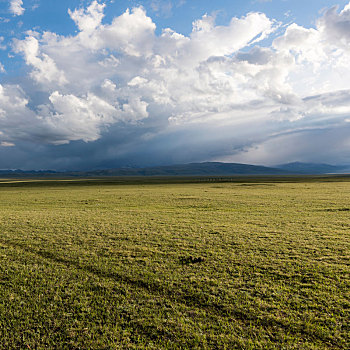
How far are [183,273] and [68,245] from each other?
7241 mm

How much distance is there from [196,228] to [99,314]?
34.3 ft

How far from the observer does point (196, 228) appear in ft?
52.6

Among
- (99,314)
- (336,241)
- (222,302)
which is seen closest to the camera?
(99,314)

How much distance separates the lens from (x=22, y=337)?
549 cm

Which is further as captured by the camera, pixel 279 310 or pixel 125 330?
pixel 279 310

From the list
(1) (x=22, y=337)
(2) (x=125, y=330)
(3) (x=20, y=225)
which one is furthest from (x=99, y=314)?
(3) (x=20, y=225)

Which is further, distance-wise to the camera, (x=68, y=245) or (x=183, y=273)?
(x=68, y=245)

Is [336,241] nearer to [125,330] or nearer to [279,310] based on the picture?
[279,310]

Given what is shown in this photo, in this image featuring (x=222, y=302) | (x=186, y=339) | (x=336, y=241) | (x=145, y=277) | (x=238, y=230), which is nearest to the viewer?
(x=186, y=339)

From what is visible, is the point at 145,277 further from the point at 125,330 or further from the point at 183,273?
the point at 125,330

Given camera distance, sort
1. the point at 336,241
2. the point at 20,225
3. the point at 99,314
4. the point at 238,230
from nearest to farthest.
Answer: the point at 99,314 < the point at 336,241 < the point at 238,230 < the point at 20,225

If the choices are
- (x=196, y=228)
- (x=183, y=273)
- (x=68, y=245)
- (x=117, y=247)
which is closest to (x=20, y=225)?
(x=68, y=245)

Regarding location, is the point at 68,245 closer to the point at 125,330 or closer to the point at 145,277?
the point at 145,277

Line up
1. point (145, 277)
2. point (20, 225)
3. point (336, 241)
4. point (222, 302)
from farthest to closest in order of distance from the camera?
point (20, 225) < point (336, 241) < point (145, 277) < point (222, 302)
